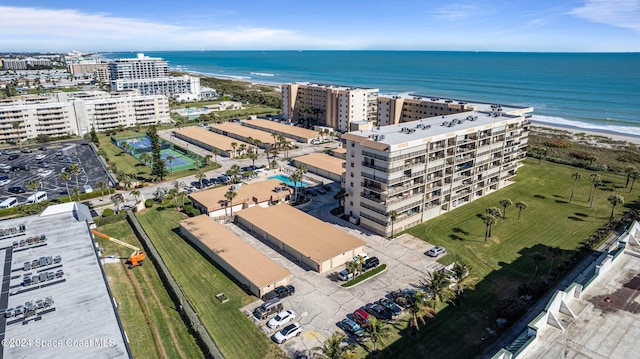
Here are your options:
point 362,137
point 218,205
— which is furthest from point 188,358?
point 362,137

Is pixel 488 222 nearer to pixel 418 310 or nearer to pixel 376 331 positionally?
pixel 418 310

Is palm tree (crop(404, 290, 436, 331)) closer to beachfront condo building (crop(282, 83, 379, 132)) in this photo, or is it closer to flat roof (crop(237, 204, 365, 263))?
flat roof (crop(237, 204, 365, 263))

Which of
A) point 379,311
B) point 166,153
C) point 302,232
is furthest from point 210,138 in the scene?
point 379,311

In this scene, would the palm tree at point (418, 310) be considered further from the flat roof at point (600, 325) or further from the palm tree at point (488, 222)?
the palm tree at point (488, 222)

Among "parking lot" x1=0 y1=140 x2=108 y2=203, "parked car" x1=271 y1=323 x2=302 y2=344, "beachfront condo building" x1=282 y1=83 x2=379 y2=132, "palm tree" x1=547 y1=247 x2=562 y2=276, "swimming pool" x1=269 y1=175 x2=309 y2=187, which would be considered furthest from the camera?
"beachfront condo building" x1=282 y1=83 x2=379 y2=132

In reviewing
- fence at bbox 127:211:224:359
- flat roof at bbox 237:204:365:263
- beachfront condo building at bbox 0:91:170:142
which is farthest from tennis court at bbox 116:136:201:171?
flat roof at bbox 237:204:365:263

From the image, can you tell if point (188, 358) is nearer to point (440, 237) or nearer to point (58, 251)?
point (58, 251)
